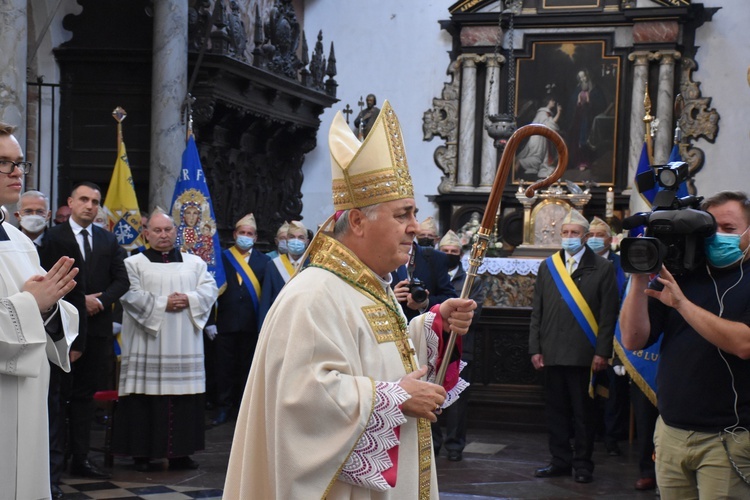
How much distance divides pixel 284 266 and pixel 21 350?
5.47 meters

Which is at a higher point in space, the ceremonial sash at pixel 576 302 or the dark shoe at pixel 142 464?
the ceremonial sash at pixel 576 302

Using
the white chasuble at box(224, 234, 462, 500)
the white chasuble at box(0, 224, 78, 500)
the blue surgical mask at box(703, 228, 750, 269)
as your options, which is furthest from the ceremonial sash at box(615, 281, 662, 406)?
the white chasuble at box(0, 224, 78, 500)

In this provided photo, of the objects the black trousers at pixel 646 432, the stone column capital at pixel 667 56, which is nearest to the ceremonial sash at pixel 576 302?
the black trousers at pixel 646 432

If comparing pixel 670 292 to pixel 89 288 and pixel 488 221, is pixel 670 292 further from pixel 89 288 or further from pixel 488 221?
pixel 89 288

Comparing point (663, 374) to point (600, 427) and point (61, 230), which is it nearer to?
point (61, 230)

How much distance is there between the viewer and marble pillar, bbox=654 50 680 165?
1467 centimetres

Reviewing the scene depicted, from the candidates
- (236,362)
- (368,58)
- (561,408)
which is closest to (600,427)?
(561,408)

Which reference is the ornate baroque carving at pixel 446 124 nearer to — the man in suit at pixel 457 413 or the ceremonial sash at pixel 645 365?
the man in suit at pixel 457 413

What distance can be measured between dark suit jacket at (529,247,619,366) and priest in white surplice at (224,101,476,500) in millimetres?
4104

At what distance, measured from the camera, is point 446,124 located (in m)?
15.8

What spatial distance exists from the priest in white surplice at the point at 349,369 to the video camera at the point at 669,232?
686 mm

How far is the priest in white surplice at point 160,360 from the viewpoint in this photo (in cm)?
706

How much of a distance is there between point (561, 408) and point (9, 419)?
4.43 metres

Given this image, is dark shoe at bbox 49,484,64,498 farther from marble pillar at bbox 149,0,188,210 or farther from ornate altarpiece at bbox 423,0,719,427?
ornate altarpiece at bbox 423,0,719,427
